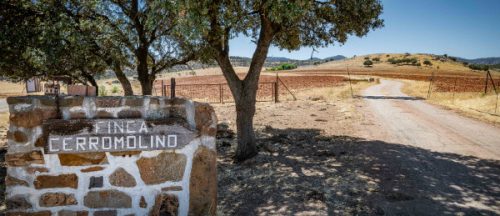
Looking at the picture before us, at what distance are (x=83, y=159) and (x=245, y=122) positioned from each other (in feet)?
21.4

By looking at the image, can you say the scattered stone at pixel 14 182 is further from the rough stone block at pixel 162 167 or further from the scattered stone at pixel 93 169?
the rough stone block at pixel 162 167

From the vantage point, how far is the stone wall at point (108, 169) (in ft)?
13.8

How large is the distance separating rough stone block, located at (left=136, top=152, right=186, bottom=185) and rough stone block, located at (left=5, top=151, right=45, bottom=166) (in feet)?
3.46

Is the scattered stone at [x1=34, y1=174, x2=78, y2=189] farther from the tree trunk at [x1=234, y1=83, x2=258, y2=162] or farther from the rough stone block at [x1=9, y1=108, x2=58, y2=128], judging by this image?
the tree trunk at [x1=234, y1=83, x2=258, y2=162]

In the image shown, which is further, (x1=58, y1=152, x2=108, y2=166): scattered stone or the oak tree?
the oak tree

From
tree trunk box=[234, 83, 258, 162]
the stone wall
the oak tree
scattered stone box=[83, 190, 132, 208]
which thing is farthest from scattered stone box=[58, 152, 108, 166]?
tree trunk box=[234, 83, 258, 162]

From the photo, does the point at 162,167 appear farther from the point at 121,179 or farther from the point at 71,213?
the point at 71,213

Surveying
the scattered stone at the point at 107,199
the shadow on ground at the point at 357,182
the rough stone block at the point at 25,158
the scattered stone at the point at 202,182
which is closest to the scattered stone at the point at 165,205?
the scattered stone at the point at 202,182

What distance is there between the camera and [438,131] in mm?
14102

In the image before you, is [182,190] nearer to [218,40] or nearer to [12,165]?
[12,165]

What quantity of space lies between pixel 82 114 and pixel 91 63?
827 cm

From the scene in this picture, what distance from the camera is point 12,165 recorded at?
13.8 ft

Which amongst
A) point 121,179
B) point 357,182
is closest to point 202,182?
point 121,179

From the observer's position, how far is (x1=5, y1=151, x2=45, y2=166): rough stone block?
13.7 feet
